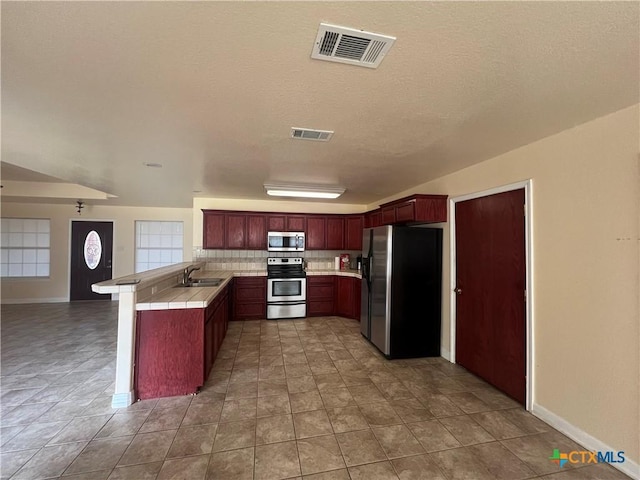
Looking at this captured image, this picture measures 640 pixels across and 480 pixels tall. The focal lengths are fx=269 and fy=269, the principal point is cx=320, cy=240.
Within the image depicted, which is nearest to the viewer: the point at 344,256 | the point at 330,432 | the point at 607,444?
the point at 607,444

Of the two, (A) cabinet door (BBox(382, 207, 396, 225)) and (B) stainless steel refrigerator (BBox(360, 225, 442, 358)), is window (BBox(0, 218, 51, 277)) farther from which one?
(B) stainless steel refrigerator (BBox(360, 225, 442, 358))

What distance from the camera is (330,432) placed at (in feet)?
6.89

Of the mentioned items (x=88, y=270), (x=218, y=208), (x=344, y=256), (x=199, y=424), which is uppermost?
(x=218, y=208)

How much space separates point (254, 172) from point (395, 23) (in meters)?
2.63

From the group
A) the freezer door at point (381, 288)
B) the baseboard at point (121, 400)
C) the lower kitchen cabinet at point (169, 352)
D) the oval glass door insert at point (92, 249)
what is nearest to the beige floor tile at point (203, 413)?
the lower kitchen cabinet at point (169, 352)

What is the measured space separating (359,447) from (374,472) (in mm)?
232

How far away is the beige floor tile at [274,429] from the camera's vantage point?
2.02 metres

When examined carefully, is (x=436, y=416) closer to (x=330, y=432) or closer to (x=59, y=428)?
(x=330, y=432)

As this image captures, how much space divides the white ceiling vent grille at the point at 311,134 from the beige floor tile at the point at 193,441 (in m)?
2.48

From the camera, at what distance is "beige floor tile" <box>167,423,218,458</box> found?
1889 mm

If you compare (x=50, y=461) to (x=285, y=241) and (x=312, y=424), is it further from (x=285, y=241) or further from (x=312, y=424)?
(x=285, y=241)

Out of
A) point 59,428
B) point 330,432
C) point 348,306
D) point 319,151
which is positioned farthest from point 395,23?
point 348,306

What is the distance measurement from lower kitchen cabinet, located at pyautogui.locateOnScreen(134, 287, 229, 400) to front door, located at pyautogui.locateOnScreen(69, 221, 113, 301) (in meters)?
5.43

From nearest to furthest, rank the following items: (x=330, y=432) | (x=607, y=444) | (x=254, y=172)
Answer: (x=607, y=444)
(x=330, y=432)
(x=254, y=172)
